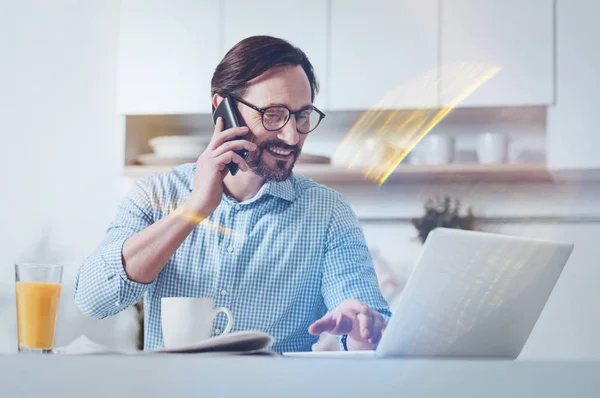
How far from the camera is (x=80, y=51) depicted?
2.38 m

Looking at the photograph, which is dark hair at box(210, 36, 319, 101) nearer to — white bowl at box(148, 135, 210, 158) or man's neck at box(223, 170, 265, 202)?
man's neck at box(223, 170, 265, 202)

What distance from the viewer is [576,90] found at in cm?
195

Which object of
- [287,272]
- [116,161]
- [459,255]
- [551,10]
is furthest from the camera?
[116,161]

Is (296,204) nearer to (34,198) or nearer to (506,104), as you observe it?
(506,104)

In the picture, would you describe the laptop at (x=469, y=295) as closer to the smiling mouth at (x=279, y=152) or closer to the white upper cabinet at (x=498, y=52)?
the smiling mouth at (x=279, y=152)

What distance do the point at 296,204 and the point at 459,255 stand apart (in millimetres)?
853

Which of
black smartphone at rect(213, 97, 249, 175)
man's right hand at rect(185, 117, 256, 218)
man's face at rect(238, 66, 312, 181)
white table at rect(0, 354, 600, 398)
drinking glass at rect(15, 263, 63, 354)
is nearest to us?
white table at rect(0, 354, 600, 398)

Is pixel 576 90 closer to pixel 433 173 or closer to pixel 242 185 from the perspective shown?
pixel 433 173

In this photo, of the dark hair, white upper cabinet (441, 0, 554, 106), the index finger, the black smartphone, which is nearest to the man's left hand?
the index finger

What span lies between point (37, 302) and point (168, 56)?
4.27ft

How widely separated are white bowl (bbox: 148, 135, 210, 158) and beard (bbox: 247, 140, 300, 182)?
0.56 metres

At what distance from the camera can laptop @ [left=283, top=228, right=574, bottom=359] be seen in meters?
0.52

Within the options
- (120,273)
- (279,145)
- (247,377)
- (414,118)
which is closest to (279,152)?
(279,145)

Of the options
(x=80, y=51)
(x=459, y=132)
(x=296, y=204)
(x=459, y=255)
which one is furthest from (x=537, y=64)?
(x=459, y=255)
